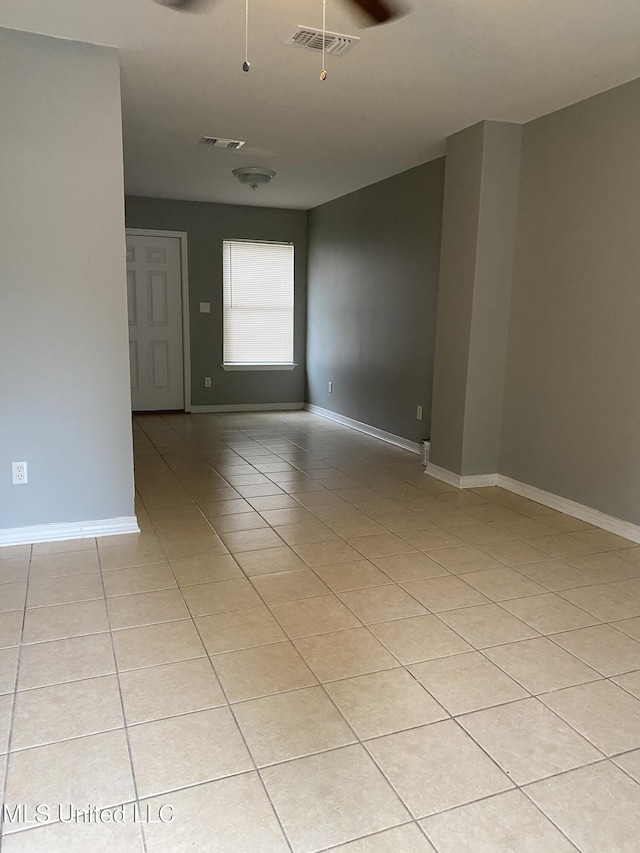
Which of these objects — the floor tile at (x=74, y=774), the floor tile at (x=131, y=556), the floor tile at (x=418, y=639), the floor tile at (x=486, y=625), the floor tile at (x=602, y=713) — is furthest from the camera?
the floor tile at (x=131, y=556)

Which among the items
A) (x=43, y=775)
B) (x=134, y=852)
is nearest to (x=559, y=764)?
(x=134, y=852)

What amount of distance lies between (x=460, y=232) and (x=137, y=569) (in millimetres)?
2831

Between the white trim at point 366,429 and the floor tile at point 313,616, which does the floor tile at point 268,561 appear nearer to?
the floor tile at point 313,616

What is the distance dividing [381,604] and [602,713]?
85cm

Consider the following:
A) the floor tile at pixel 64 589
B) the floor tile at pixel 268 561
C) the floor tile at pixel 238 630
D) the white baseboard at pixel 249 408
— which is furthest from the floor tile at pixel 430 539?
the white baseboard at pixel 249 408

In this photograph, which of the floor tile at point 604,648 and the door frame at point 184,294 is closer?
the floor tile at point 604,648

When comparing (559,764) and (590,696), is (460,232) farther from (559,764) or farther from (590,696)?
(559,764)

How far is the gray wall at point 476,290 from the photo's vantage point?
372 centimetres

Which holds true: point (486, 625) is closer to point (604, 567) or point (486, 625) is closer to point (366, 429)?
point (604, 567)

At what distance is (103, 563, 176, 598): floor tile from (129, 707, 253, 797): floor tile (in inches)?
34.0

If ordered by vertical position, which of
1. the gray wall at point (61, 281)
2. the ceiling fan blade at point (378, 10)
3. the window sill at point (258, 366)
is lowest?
the window sill at point (258, 366)

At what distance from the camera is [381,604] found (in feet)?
7.68

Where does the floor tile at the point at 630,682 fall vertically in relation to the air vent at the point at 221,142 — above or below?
below

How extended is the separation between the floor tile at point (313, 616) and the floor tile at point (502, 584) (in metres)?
0.61
